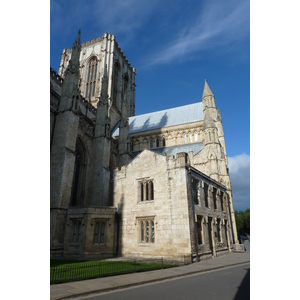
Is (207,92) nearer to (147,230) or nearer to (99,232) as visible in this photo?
(147,230)

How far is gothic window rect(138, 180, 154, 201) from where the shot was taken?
17.3 meters

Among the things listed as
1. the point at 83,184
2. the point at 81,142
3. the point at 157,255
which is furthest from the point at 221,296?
the point at 81,142

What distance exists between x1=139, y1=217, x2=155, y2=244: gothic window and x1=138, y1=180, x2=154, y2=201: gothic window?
5.52 feet

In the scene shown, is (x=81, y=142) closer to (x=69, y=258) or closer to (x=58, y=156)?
(x=58, y=156)

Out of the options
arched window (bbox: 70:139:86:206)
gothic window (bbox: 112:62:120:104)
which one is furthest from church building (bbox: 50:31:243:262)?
gothic window (bbox: 112:62:120:104)

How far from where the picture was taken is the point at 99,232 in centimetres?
1689

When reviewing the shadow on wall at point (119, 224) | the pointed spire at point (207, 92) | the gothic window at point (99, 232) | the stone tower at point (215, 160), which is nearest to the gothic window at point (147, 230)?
the shadow on wall at point (119, 224)

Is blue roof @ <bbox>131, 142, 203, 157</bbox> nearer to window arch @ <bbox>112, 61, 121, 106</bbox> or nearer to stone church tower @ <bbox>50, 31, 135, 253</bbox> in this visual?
stone church tower @ <bbox>50, 31, 135, 253</bbox>

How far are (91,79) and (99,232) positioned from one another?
36397 millimetres

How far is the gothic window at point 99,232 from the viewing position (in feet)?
54.7

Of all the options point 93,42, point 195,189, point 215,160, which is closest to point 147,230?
point 195,189

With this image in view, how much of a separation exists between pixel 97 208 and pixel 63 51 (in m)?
45.6

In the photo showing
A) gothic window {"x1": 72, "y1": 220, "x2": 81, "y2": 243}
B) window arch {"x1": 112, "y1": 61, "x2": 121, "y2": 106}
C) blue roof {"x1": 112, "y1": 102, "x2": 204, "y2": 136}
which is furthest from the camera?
window arch {"x1": 112, "y1": 61, "x2": 121, "y2": 106}
